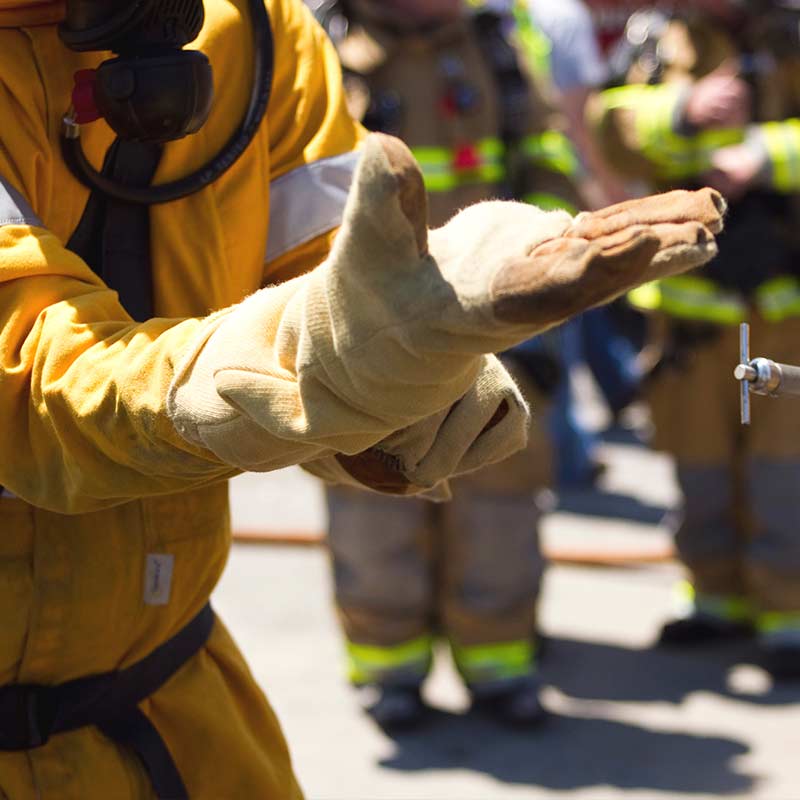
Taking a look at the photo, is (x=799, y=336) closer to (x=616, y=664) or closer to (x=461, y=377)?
(x=616, y=664)

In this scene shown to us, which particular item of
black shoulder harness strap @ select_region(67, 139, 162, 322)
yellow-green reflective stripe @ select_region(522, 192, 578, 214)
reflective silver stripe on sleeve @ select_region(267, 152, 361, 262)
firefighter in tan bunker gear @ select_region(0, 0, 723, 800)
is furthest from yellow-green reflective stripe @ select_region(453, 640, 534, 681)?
black shoulder harness strap @ select_region(67, 139, 162, 322)

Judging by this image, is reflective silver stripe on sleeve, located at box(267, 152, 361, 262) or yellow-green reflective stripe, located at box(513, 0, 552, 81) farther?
yellow-green reflective stripe, located at box(513, 0, 552, 81)

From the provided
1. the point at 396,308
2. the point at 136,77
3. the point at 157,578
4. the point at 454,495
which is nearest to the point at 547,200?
the point at 454,495

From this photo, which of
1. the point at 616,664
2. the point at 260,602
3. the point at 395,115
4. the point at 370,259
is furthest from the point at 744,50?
the point at 370,259

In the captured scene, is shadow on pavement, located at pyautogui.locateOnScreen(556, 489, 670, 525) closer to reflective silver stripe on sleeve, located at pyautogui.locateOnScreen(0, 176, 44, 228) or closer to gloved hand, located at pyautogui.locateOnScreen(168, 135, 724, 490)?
reflective silver stripe on sleeve, located at pyautogui.locateOnScreen(0, 176, 44, 228)

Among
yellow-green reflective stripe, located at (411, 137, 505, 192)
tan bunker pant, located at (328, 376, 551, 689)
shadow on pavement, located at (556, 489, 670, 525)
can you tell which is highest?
yellow-green reflective stripe, located at (411, 137, 505, 192)

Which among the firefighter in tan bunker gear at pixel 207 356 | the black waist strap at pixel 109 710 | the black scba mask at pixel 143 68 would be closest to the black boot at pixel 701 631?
the firefighter in tan bunker gear at pixel 207 356

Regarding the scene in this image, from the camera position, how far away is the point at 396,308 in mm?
1190

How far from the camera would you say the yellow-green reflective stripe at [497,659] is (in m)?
4.01

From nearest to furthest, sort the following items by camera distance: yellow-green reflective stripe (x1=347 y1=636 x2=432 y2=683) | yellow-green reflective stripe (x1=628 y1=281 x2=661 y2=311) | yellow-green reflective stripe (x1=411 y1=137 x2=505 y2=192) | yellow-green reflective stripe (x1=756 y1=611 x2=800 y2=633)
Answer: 1. yellow-green reflective stripe (x1=411 y1=137 x2=505 y2=192)
2. yellow-green reflective stripe (x1=347 y1=636 x2=432 y2=683)
3. yellow-green reflective stripe (x1=756 y1=611 x2=800 y2=633)
4. yellow-green reflective stripe (x1=628 y1=281 x2=661 y2=311)

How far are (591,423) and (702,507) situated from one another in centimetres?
351

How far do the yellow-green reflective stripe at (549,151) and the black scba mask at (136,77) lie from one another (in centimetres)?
246

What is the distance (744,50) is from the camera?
4.25 m

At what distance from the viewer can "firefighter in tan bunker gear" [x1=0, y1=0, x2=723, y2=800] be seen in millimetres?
1188
